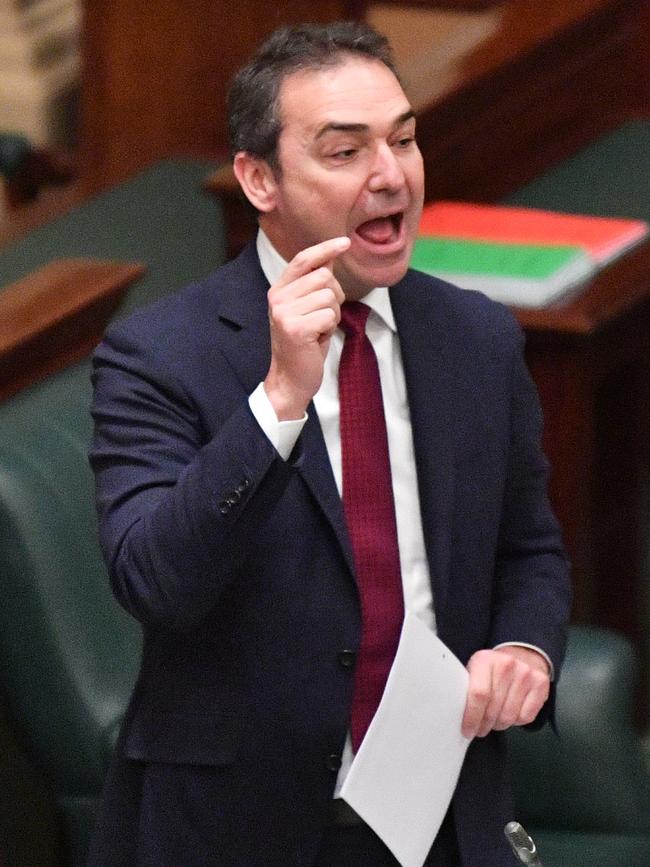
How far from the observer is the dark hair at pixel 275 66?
1799mm

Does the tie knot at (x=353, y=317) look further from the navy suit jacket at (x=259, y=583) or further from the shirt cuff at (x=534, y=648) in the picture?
the shirt cuff at (x=534, y=648)

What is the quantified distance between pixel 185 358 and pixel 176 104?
304 cm

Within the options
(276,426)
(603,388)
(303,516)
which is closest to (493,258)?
(603,388)

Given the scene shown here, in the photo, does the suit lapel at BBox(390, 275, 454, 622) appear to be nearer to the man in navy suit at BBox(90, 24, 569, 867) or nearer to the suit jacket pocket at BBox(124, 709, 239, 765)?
the man in navy suit at BBox(90, 24, 569, 867)

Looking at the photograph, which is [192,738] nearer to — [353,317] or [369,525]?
[369,525]

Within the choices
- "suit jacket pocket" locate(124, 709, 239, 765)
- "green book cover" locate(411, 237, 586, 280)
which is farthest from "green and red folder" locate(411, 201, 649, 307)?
"suit jacket pocket" locate(124, 709, 239, 765)

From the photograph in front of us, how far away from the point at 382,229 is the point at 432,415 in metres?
0.20

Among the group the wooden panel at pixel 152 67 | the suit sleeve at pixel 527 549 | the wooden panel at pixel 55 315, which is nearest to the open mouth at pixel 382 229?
the suit sleeve at pixel 527 549

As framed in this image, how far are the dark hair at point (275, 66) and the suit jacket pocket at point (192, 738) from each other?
54 cm

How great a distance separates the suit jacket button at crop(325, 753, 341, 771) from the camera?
1.79 meters

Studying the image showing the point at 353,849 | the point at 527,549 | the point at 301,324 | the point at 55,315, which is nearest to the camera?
the point at 301,324

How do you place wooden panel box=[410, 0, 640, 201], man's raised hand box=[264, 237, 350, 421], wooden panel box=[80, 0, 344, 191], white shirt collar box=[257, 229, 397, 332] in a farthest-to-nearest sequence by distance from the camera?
wooden panel box=[80, 0, 344, 191], wooden panel box=[410, 0, 640, 201], white shirt collar box=[257, 229, 397, 332], man's raised hand box=[264, 237, 350, 421]

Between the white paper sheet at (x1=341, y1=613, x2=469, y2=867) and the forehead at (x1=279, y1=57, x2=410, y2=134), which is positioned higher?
the forehead at (x1=279, y1=57, x2=410, y2=134)

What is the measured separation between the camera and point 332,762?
179 centimetres
